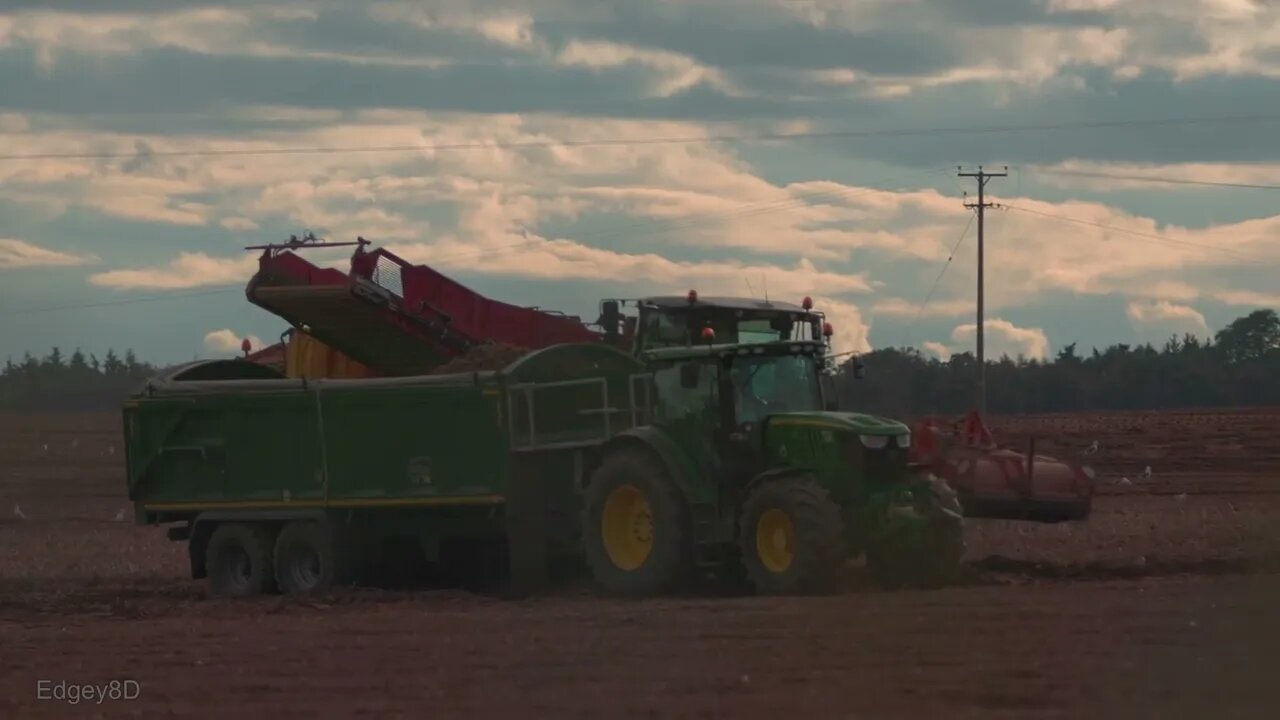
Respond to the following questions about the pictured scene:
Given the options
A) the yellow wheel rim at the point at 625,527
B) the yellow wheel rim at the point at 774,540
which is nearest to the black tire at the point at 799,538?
the yellow wheel rim at the point at 774,540

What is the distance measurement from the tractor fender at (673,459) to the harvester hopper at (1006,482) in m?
2.47

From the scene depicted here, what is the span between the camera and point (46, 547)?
27.0 m

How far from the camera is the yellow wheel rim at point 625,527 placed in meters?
17.8

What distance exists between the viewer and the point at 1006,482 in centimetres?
1878

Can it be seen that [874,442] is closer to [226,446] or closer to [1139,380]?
[226,446]

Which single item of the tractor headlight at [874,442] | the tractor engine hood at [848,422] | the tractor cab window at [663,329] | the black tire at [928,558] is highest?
the tractor cab window at [663,329]

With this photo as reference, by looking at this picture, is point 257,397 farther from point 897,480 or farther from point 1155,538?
point 1155,538

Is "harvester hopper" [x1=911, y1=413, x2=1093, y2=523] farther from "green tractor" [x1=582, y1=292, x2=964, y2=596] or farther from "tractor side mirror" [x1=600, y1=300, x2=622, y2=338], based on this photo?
"tractor side mirror" [x1=600, y1=300, x2=622, y2=338]

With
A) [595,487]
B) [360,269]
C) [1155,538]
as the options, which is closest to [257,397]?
[360,269]

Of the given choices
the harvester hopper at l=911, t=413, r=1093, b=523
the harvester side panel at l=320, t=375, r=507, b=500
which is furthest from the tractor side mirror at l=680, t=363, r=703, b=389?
the harvester hopper at l=911, t=413, r=1093, b=523

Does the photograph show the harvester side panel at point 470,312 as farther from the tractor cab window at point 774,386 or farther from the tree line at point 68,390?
the tree line at point 68,390

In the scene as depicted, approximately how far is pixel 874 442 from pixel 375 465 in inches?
209

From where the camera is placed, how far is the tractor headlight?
16641 millimetres

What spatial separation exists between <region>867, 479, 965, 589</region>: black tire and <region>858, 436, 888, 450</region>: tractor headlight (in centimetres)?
70
